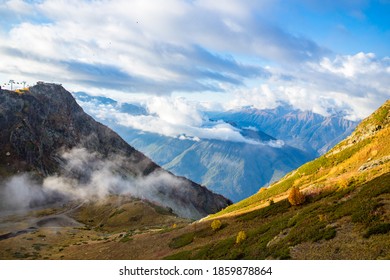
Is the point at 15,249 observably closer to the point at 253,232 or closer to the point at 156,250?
the point at 156,250

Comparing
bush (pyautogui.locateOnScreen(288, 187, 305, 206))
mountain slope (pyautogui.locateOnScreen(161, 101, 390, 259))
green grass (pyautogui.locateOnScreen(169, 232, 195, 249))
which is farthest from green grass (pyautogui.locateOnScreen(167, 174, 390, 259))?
green grass (pyautogui.locateOnScreen(169, 232, 195, 249))

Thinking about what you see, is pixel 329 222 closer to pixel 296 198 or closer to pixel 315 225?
pixel 315 225

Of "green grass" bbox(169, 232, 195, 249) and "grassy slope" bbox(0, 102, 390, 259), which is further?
"green grass" bbox(169, 232, 195, 249)

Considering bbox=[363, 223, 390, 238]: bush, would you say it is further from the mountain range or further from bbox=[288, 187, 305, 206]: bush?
bbox=[288, 187, 305, 206]: bush

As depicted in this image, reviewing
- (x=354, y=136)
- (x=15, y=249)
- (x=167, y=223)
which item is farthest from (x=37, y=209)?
(x=354, y=136)

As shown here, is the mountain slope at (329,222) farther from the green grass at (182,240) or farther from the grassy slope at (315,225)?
the green grass at (182,240)

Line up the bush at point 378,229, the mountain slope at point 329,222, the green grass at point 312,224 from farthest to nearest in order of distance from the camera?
the green grass at point 312,224
the mountain slope at point 329,222
the bush at point 378,229

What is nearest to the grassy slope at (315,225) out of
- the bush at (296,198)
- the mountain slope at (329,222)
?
the mountain slope at (329,222)

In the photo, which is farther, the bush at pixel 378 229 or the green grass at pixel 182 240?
the green grass at pixel 182 240

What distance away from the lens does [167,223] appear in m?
128

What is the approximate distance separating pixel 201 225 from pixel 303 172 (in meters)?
22.7

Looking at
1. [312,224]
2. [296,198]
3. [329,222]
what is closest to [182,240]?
[296,198]

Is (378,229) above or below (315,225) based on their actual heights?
above

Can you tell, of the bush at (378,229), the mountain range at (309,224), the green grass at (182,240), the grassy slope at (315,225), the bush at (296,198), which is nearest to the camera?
the bush at (378,229)
